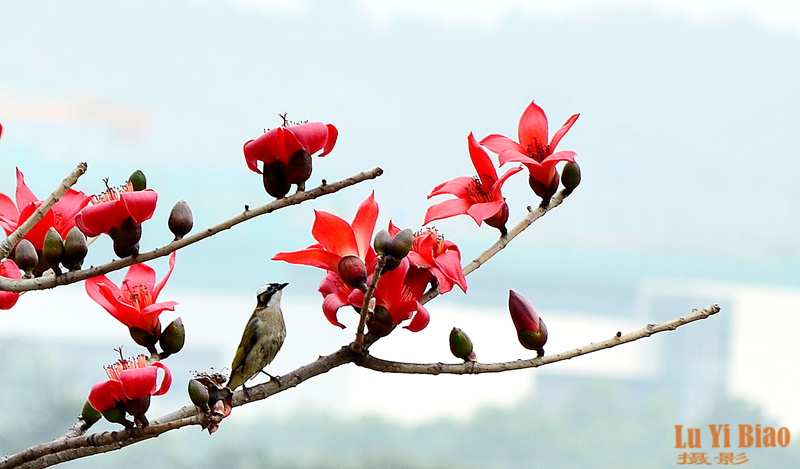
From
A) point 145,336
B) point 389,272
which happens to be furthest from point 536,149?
point 145,336

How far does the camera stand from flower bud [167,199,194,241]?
38 centimetres

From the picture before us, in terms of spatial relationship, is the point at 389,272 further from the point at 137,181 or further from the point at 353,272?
the point at 137,181

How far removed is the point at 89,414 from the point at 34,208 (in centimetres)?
10

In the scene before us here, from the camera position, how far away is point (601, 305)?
15.2ft

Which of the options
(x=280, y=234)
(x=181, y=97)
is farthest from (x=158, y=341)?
(x=181, y=97)

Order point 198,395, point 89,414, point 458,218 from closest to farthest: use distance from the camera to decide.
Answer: point 198,395 → point 89,414 → point 458,218

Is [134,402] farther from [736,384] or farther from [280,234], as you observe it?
[736,384]

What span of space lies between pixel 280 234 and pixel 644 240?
2534mm

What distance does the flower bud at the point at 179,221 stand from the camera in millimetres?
A: 382

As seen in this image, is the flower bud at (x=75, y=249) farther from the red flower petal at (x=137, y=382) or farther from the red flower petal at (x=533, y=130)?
the red flower petal at (x=533, y=130)

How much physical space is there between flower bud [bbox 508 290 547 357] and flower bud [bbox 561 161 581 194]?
7cm

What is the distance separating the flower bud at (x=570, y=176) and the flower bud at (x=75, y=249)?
24cm

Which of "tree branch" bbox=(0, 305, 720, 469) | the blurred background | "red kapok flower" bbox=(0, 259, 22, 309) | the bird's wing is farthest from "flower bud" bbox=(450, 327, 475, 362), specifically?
the blurred background

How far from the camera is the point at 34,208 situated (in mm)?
409
